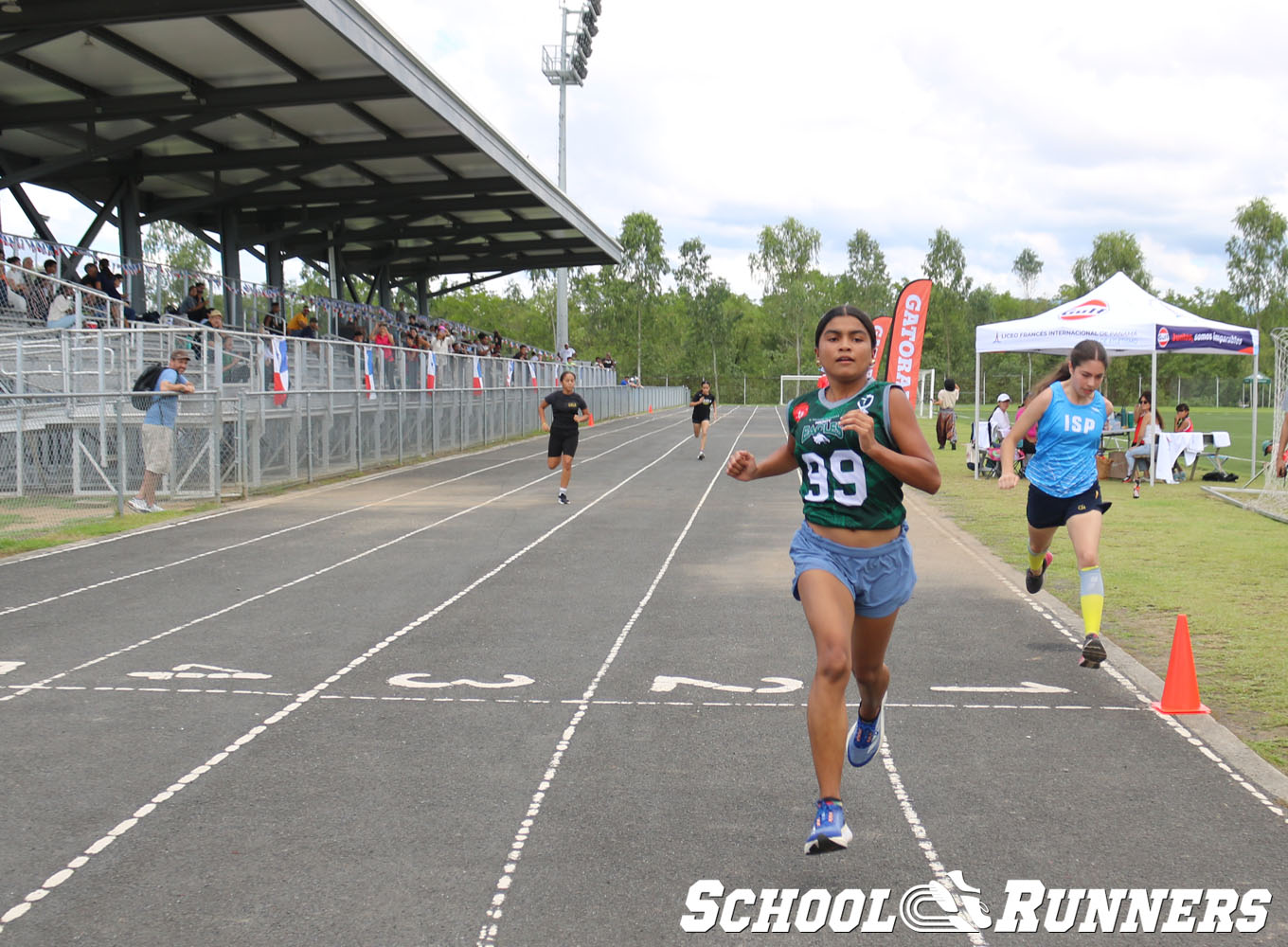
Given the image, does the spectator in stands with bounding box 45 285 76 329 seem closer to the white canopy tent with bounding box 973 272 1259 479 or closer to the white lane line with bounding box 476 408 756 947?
the white lane line with bounding box 476 408 756 947

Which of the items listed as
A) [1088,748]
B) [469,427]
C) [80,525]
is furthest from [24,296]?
[1088,748]

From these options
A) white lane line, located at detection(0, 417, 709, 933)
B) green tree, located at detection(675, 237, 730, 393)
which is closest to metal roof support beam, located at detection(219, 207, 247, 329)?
white lane line, located at detection(0, 417, 709, 933)

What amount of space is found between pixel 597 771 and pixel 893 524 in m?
1.71

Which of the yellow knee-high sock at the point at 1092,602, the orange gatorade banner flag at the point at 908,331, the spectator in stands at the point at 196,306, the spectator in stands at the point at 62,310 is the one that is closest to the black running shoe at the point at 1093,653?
the yellow knee-high sock at the point at 1092,602

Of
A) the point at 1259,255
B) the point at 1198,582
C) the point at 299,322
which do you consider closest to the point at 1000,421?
the point at 1198,582

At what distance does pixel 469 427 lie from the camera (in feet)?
93.3

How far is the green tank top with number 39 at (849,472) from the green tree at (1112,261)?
80.4 m

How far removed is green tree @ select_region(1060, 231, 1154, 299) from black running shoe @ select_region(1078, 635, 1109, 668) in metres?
77.8

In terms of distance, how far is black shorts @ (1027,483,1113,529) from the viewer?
24.1ft

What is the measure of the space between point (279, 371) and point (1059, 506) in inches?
532

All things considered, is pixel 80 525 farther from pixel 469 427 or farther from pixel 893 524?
pixel 469 427

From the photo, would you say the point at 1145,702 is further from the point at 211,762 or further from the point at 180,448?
the point at 180,448

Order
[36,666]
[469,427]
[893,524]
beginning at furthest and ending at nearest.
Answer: [469,427], [36,666], [893,524]

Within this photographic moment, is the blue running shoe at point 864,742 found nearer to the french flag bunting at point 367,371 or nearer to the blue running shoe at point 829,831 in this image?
the blue running shoe at point 829,831
